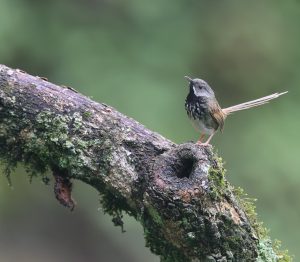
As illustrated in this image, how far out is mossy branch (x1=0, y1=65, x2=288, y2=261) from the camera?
2.70m

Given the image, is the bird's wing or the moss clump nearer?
the moss clump

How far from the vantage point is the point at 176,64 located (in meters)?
8.39

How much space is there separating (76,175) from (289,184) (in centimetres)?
515

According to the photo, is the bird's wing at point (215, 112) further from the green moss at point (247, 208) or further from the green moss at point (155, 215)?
the green moss at point (155, 215)

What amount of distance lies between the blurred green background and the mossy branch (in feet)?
15.4

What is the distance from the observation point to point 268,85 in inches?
341

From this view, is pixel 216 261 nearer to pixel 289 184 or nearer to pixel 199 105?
pixel 199 105

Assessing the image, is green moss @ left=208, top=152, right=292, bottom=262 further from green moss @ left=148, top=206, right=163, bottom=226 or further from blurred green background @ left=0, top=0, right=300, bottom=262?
blurred green background @ left=0, top=0, right=300, bottom=262

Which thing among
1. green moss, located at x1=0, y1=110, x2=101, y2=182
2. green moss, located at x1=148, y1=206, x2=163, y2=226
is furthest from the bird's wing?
green moss, located at x1=148, y1=206, x2=163, y2=226

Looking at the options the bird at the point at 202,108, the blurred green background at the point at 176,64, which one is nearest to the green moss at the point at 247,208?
the bird at the point at 202,108

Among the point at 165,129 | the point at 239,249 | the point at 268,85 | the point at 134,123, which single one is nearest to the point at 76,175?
the point at 134,123

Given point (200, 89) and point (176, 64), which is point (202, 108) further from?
point (176, 64)

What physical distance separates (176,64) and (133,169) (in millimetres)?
5606

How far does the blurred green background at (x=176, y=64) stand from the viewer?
25.8ft
